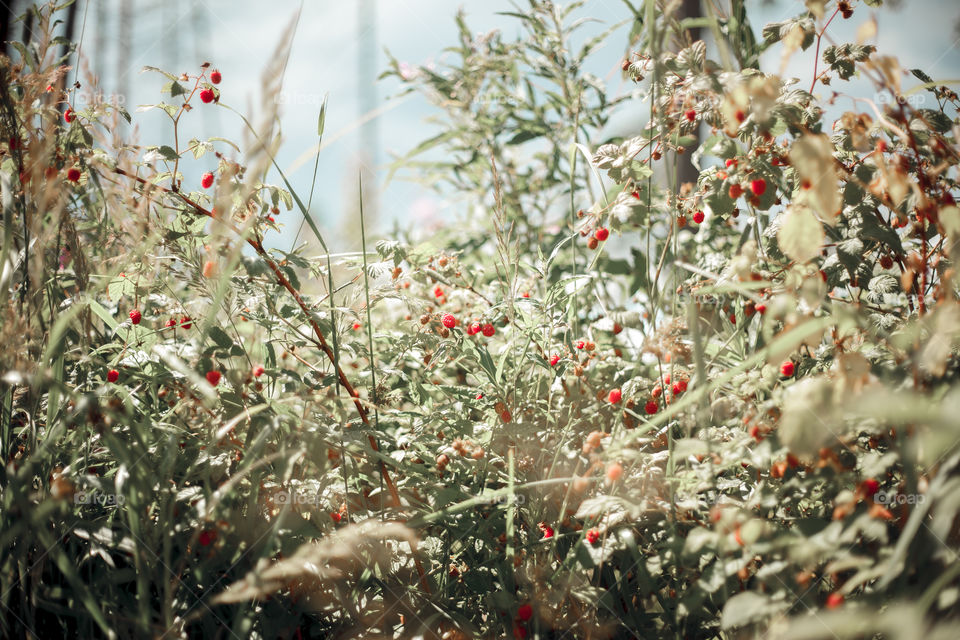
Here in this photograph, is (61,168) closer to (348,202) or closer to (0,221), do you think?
(0,221)

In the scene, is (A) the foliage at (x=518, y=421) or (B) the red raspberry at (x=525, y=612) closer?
(A) the foliage at (x=518, y=421)

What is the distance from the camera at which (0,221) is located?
3.38 ft

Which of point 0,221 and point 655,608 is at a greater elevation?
point 0,221

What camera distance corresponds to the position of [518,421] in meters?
1.03

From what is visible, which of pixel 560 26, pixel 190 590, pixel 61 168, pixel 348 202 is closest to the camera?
pixel 190 590

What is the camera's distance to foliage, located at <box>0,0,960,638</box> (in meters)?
0.61

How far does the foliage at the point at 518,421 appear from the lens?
2.00 feet

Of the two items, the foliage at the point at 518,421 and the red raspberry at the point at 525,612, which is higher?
the foliage at the point at 518,421

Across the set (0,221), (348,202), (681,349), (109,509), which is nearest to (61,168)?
(0,221)

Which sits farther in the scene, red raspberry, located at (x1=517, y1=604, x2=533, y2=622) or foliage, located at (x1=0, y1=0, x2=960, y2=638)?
red raspberry, located at (x1=517, y1=604, x2=533, y2=622)

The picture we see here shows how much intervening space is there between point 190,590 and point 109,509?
0.87ft

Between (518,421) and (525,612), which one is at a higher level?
(518,421)

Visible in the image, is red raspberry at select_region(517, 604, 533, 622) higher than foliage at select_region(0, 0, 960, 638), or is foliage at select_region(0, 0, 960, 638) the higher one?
foliage at select_region(0, 0, 960, 638)

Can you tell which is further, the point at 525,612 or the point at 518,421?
the point at 518,421
